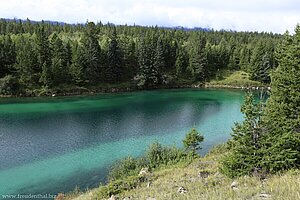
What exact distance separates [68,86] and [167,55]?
38.6 m

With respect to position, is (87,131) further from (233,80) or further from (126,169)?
(233,80)

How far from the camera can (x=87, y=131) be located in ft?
168

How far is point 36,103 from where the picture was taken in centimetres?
7238

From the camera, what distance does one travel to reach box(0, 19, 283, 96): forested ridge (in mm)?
82938

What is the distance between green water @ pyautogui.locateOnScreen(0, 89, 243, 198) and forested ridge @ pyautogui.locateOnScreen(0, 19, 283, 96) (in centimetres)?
844

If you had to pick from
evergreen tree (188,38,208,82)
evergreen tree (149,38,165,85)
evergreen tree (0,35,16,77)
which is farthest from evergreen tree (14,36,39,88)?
evergreen tree (188,38,208,82)

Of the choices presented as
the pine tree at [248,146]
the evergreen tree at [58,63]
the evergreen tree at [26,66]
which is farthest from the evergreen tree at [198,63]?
the pine tree at [248,146]

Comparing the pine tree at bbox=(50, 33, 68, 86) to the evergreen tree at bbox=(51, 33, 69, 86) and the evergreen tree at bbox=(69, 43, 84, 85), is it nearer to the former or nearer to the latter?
the evergreen tree at bbox=(51, 33, 69, 86)

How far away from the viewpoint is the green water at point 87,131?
33781 mm

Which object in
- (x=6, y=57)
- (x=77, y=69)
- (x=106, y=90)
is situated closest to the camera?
(x=6, y=57)

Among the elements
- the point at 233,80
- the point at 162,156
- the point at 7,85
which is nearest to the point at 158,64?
the point at 233,80

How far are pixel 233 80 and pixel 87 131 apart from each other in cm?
6951

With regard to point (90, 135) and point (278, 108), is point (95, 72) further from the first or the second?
point (278, 108)

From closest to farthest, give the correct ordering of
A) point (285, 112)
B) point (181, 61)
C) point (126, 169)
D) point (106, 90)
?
point (285, 112) < point (126, 169) < point (106, 90) < point (181, 61)
